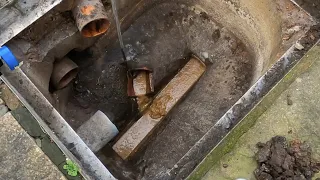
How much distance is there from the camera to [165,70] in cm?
414

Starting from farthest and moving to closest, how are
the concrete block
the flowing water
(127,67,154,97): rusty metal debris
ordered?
(127,67,154,97): rusty metal debris < the flowing water < the concrete block

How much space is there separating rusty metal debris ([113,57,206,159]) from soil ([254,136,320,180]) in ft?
4.07

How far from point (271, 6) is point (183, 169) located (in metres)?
1.50

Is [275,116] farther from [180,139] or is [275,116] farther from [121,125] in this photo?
[121,125]

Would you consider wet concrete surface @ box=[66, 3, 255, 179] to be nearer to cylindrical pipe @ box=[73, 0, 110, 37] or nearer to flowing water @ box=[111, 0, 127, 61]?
flowing water @ box=[111, 0, 127, 61]

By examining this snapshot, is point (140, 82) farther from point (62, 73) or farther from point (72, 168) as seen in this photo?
point (72, 168)

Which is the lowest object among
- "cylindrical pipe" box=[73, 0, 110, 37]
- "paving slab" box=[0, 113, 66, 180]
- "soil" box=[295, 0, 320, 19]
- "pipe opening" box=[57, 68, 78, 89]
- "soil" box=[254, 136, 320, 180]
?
"soil" box=[254, 136, 320, 180]

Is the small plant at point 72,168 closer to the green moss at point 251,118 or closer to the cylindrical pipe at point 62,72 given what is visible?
the green moss at point 251,118

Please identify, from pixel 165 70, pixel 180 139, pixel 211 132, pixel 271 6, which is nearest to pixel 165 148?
pixel 180 139

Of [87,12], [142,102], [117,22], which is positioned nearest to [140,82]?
[142,102]

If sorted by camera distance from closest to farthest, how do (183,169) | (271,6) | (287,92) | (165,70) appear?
(183,169)
(287,92)
(271,6)
(165,70)

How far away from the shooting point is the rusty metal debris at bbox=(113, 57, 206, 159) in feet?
12.2

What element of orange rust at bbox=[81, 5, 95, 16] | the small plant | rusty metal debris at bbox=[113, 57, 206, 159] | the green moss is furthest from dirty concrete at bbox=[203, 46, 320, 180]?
orange rust at bbox=[81, 5, 95, 16]

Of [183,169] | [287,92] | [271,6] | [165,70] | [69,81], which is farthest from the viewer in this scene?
[165,70]
